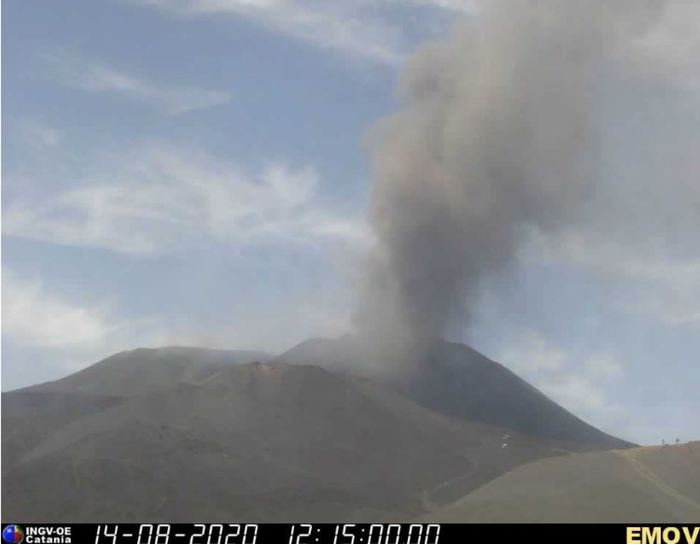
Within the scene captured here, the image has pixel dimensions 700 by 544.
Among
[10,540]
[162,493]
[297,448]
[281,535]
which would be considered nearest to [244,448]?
[297,448]

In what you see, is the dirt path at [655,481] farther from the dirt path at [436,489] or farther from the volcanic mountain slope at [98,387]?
the volcanic mountain slope at [98,387]

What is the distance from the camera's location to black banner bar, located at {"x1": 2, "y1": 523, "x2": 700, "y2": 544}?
5738 cm

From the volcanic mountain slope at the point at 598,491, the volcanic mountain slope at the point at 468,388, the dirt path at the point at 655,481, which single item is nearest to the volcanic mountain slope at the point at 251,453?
the volcanic mountain slope at the point at 598,491

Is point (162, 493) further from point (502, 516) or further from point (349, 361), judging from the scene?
point (349, 361)

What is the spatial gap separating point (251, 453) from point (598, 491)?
28.7 metres

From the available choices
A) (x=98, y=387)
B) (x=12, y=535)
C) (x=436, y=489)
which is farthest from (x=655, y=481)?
(x=98, y=387)

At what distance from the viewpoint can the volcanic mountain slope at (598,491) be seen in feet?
203

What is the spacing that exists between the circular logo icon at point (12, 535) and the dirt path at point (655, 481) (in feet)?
139

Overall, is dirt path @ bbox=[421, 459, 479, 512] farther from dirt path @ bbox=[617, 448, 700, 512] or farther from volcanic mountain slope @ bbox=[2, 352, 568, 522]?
dirt path @ bbox=[617, 448, 700, 512]

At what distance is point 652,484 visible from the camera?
70.1 metres
